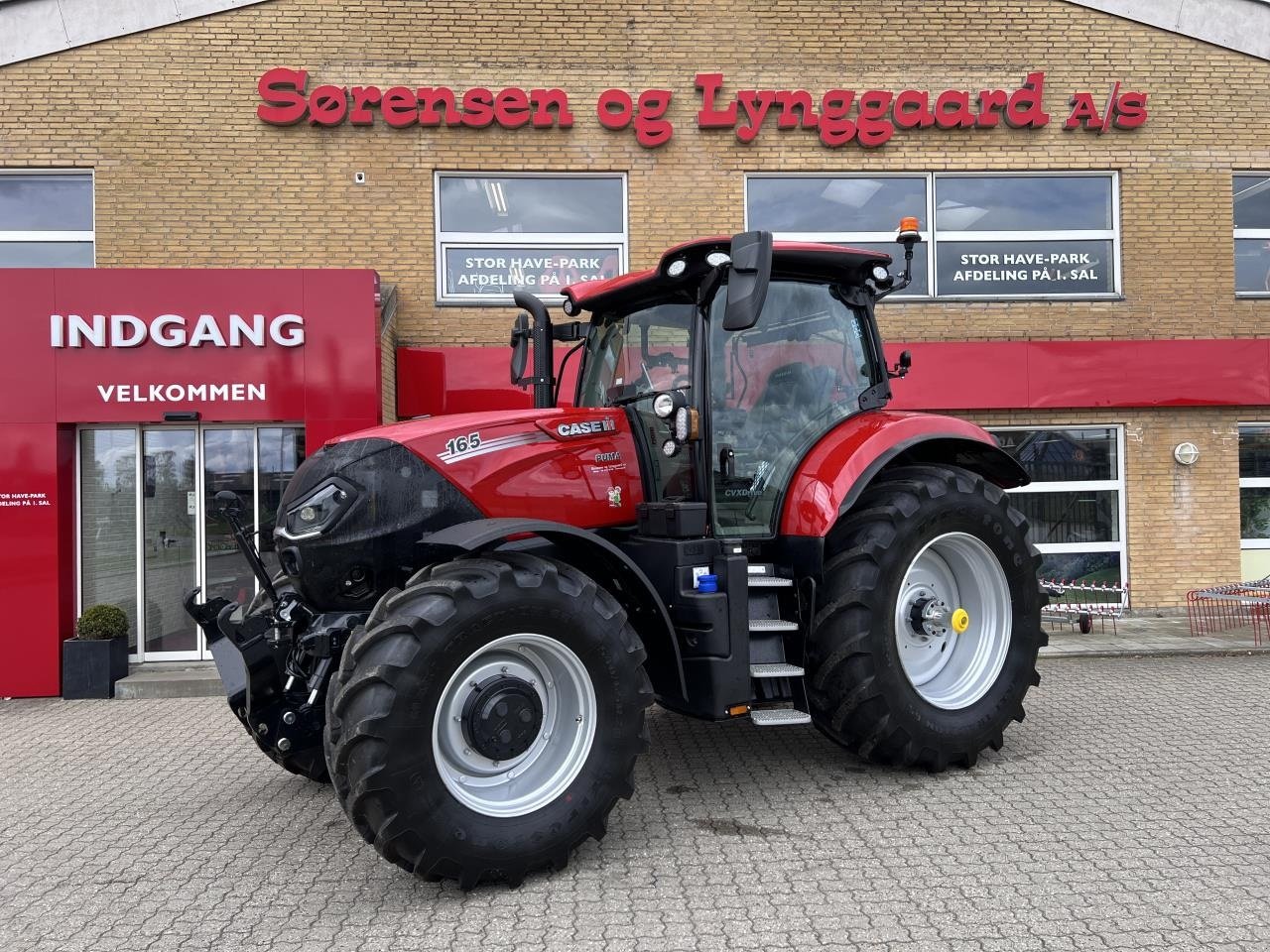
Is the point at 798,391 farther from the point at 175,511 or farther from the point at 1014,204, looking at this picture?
the point at 1014,204

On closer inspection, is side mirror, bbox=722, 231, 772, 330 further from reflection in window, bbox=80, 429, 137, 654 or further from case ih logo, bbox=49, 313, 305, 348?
reflection in window, bbox=80, 429, 137, 654

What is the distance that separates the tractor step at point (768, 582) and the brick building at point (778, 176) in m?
5.57

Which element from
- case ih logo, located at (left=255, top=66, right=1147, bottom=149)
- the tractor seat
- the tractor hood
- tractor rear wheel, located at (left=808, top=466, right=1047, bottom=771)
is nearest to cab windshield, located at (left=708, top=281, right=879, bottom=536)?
the tractor seat

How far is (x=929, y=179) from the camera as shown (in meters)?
10.3

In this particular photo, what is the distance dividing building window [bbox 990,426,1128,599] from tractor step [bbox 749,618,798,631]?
21.9 feet

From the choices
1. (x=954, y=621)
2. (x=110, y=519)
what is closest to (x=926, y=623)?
(x=954, y=621)

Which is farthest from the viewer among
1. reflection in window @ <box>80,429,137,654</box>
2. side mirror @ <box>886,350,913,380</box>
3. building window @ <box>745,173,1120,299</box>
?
building window @ <box>745,173,1120,299</box>

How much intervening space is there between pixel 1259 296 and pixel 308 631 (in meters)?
10.8

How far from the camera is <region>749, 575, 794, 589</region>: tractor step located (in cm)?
451

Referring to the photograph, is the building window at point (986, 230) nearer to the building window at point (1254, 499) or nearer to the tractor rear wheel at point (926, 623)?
the building window at point (1254, 499)

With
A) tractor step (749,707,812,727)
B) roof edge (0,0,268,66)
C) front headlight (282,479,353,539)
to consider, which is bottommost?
tractor step (749,707,812,727)

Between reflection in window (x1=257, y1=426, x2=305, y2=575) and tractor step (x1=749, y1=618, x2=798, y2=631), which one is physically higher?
reflection in window (x1=257, y1=426, x2=305, y2=575)

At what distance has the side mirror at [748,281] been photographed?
12.8 feet

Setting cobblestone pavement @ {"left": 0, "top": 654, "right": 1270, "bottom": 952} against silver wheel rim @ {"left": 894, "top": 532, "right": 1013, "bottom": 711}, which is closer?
cobblestone pavement @ {"left": 0, "top": 654, "right": 1270, "bottom": 952}
